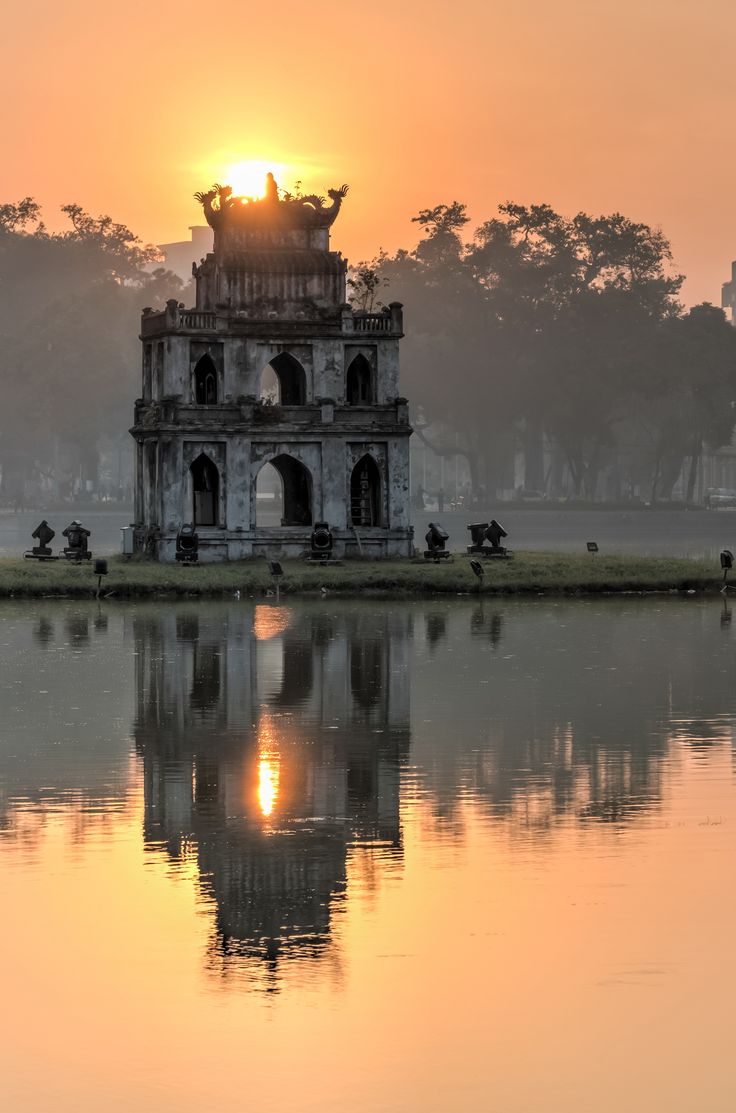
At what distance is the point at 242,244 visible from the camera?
62812 mm

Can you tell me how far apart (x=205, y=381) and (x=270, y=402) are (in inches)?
78.4

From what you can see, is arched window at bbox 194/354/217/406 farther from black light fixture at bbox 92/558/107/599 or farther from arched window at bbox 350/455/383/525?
black light fixture at bbox 92/558/107/599

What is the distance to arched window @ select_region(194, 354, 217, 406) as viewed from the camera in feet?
203

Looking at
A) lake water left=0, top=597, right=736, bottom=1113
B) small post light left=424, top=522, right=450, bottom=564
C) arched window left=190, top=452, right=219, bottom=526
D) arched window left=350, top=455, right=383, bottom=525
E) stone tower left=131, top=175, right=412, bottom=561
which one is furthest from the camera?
arched window left=350, top=455, right=383, bottom=525

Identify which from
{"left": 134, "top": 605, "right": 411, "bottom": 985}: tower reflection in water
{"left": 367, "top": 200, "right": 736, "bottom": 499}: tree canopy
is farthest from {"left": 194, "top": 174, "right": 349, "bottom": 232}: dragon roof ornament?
{"left": 367, "top": 200, "right": 736, "bottom": 499}: tree canopy

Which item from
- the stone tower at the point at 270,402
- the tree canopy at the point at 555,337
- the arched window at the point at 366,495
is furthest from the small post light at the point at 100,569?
the tree canopy at the point at 555,337

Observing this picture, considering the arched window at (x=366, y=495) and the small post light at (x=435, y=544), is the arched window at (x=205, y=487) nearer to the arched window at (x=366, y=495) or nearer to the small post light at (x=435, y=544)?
the arched window at (x=366, y=495)

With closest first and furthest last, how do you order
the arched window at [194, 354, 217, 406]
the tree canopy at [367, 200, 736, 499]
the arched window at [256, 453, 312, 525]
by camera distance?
the arched window at [194, 354, 217, 406], the arched window at [256, 453, 312, 525], the tree canopy at [367, 200, 736, 499]

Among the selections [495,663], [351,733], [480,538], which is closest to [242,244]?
[480,538]

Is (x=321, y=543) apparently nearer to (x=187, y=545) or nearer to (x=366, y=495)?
(x=187, y=545)

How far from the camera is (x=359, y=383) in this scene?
63219mm

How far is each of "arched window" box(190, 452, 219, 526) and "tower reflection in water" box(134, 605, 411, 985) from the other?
23237mm

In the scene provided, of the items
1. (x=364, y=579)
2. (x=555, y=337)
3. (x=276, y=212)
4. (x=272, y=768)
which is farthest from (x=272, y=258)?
(x=555, y=337)

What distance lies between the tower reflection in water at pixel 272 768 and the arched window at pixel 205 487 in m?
23.2
